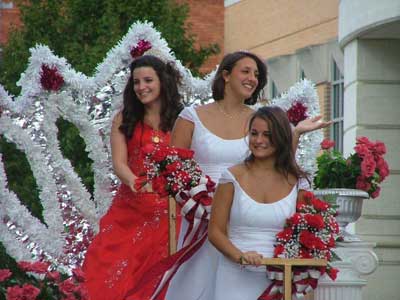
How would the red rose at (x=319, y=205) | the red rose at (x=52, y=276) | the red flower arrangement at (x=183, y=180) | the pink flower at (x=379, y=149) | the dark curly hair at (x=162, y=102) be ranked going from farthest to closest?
1. the pink flower at (x=379, y=149)
2. the red rose at (x=52, y=276)
3. the dark curly hair at (x=162, y=102)
4. the red flower arrangement at (x=183, y=180)
5. the red rose at (x=319, y=205)

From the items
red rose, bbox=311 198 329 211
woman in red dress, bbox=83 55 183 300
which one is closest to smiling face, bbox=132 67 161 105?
woman in red dress, bbox=83 55 183 300

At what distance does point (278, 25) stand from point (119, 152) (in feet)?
44.2

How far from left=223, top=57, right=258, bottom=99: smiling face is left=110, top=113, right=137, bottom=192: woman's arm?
135 cm

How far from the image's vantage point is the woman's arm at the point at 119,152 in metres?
9.75

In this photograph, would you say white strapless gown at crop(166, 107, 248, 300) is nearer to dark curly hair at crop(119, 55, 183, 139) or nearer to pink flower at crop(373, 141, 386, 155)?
dark curly hair at crop(119, 55, 183, 139)

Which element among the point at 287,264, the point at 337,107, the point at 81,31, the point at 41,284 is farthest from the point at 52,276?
the point at 337,107

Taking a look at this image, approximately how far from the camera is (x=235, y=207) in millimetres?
7496

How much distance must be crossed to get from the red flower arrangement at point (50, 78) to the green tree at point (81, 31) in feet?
21.6

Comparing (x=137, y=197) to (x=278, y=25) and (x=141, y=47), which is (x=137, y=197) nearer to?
(x=141, y=47)

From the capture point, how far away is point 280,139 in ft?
24.7

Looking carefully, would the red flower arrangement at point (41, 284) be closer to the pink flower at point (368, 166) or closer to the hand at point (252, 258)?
the pink flower at point (368, 166)

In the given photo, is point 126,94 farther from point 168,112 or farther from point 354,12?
point 354,12

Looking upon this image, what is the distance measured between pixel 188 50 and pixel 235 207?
1279cm

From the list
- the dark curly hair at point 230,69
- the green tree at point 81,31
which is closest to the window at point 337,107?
the green tree at point 81,31
